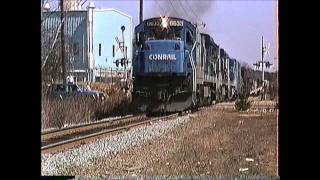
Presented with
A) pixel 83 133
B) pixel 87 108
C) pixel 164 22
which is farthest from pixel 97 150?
pixel 164 22

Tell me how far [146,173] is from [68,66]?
1668 millimetres

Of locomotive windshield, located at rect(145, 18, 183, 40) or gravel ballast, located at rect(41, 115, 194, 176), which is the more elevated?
locomotive windshield, located at rect(145, 18, 183, 40)

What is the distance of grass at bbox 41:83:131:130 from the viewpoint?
251 inches

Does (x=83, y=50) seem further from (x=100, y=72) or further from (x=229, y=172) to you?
(x=229, y=172)

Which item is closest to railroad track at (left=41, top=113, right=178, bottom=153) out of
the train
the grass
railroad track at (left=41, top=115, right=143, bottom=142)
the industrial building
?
railroad track at (left=41, top=115, right=143, bottom=142)

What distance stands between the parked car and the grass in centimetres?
6

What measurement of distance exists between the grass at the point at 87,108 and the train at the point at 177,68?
0.67ft

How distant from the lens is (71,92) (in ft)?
21.2

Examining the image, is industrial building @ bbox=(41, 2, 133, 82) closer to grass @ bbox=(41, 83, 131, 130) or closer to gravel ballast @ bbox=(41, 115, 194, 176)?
grass @ bbox=(41, 83, 131, 130)

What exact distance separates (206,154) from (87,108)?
168 cm

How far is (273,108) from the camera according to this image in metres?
6.13

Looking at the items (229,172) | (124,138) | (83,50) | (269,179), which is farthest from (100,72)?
(269,179)
